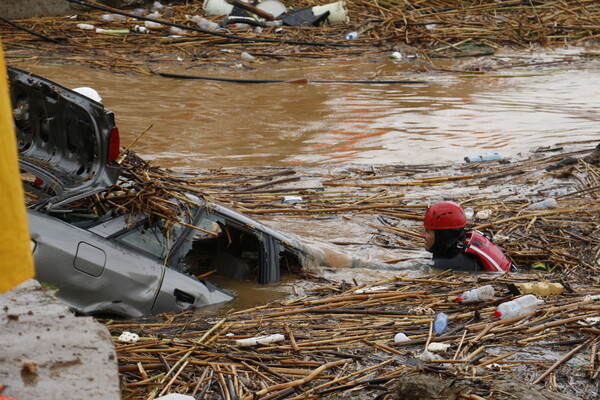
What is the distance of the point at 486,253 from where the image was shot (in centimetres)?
729

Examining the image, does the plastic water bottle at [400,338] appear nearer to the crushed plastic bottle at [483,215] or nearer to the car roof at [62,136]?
the car roof at [62,136]

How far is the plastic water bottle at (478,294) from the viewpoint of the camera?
610 cm

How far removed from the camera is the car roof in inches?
204

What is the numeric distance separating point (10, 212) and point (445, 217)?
547 centimetres

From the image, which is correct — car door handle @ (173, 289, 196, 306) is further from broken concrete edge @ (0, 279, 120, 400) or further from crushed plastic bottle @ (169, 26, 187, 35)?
crushed plastic bottle @ (169, 26, 187, 35)

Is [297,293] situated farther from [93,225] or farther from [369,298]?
[93,225]

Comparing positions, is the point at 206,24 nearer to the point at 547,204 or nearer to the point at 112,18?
the point at 112,18

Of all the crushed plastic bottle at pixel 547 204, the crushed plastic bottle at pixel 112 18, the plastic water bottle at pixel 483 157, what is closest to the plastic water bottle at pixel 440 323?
the crushed plastic bottle at pixel 547 204

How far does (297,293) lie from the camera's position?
652cm

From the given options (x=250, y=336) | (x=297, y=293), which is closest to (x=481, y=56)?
(x=297, y=293)

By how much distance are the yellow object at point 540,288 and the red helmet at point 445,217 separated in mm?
1089

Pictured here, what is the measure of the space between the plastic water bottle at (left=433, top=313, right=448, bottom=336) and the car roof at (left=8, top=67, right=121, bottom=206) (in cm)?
214

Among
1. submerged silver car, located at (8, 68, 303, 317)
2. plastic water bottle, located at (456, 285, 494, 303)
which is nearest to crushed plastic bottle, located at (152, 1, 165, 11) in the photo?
submerged silver car, located at (8, 68, 303, 317)

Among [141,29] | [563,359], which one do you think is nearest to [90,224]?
[563,359]
